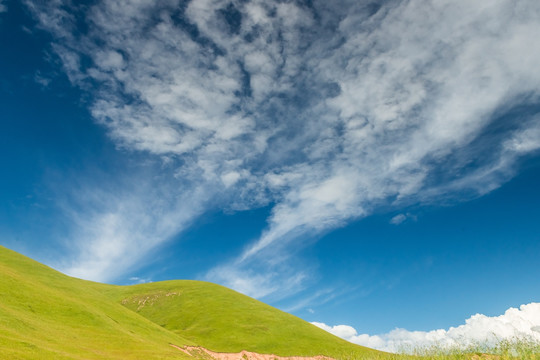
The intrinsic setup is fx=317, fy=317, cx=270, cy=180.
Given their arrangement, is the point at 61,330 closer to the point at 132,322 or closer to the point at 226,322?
the point at 132,322

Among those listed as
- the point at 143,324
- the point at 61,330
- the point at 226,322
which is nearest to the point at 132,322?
the point at 143,324

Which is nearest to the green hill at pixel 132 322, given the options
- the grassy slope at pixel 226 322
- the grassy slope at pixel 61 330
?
the grassy slope at pixel 226 322

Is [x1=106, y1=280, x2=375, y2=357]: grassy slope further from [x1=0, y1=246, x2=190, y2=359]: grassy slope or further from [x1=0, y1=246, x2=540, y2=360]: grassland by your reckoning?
[x1=0, y1=246, x2=190, y2=359]: grassy slope

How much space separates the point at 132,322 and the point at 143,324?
263 centimetres

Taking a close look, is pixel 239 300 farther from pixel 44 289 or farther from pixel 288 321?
pixel 44 289

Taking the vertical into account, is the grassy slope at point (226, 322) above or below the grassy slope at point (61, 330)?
above

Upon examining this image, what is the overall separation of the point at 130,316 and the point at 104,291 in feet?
249

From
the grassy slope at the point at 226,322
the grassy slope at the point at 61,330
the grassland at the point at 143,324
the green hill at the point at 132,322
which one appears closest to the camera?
the grassy slope at the point at 61,330

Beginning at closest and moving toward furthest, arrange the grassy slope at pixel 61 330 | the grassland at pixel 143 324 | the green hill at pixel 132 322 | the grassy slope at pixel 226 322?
the grassy slope at pixel 61 330
the grassland at pixel 143 324
the green hill at pixel 132 322
the grassy slope at pixel 226 322

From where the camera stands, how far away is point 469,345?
23672 millimetres

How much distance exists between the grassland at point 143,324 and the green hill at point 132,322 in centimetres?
17

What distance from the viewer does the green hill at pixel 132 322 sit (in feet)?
128

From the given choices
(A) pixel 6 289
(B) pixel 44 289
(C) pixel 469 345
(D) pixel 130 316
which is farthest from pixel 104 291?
(C) pixel 469 345

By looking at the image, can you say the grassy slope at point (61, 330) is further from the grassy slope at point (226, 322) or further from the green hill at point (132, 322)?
the grassy slope at point (226, 322)
